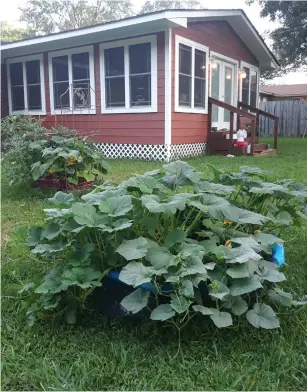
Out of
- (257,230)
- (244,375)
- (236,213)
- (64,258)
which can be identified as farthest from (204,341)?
(64,258)

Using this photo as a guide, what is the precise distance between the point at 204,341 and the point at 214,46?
8.72m

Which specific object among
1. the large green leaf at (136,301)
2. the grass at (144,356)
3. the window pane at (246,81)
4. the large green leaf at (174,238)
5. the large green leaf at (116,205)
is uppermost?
the window pane at (246,81)

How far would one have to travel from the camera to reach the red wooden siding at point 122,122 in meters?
7.62

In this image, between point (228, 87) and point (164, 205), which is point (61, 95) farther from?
point (164, 205)

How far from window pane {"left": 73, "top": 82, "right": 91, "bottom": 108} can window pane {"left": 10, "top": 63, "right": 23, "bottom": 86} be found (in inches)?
82.2

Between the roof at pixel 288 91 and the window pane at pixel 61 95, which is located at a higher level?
the roof at pixel 288 91

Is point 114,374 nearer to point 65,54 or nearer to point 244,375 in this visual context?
point 244,375

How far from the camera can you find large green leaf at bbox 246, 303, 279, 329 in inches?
56.6

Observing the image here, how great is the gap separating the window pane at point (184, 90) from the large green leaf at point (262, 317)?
6.91 m

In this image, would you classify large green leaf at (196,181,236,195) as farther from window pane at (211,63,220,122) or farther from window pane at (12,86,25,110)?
window pane at (12,86,25,110)

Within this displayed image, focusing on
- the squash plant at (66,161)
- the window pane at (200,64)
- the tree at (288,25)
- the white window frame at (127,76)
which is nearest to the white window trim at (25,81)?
the white window frame at (127,76)

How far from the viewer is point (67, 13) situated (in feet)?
93.9

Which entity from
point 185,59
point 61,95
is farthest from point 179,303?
point 61,95

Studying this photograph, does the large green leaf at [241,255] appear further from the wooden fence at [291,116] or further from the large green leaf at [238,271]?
the wooden fence at [291,116]
